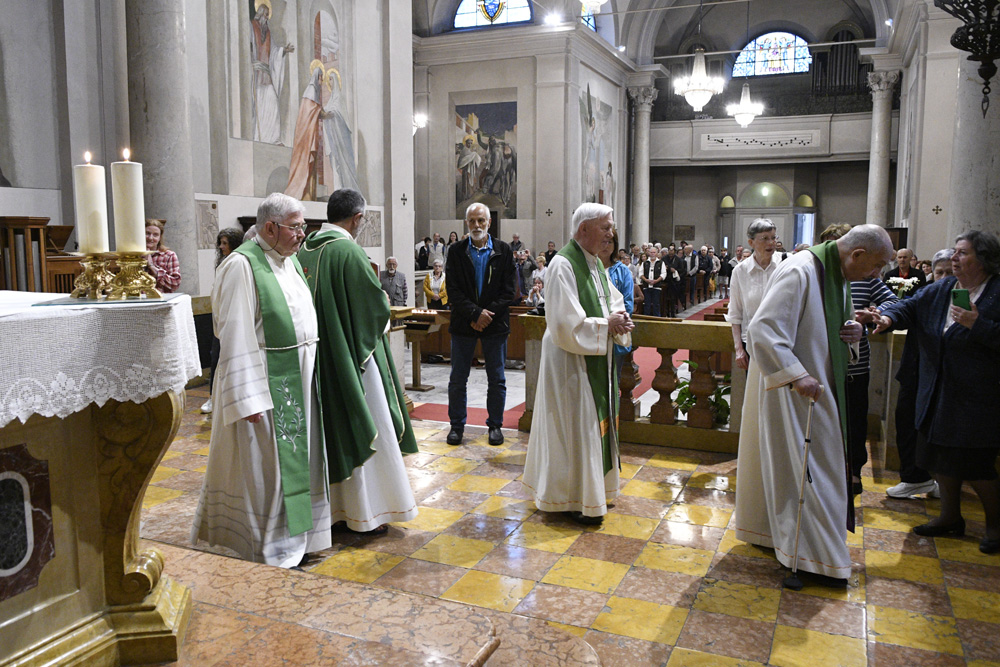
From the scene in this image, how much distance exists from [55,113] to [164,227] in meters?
1.44

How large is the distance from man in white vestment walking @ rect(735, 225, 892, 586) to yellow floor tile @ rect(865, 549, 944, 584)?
284 mm

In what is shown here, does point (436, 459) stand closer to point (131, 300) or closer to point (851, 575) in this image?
point (851, 575)

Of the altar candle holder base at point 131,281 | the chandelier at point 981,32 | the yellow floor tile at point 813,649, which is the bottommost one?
the yellow floor tile at point 813,649

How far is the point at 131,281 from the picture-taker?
2107mm

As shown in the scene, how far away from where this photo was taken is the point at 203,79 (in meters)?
8.23

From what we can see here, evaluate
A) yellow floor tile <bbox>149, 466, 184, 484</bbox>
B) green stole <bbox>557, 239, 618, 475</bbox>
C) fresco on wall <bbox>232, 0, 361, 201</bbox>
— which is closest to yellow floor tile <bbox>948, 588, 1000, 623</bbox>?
green stole <bbox>557, 239, 618, 475</bbox>

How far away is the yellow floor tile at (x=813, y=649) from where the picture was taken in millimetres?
2816

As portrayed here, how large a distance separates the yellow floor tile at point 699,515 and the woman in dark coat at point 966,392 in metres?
0.96

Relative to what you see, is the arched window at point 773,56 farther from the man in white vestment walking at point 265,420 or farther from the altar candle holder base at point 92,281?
the altar candle holder base at point 92,281

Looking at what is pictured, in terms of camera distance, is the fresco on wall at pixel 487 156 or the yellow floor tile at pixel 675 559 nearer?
the yellow floor tile at pixel 675 559

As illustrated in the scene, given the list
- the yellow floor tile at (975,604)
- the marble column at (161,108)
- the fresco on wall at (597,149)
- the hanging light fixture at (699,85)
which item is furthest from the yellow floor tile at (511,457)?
the fresco on wall at (597,149)

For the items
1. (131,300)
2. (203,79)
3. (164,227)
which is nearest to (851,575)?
(131,300)

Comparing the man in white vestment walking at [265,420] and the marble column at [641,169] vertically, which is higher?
the marble column at [641,169]

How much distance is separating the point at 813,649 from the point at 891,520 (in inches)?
66.1
